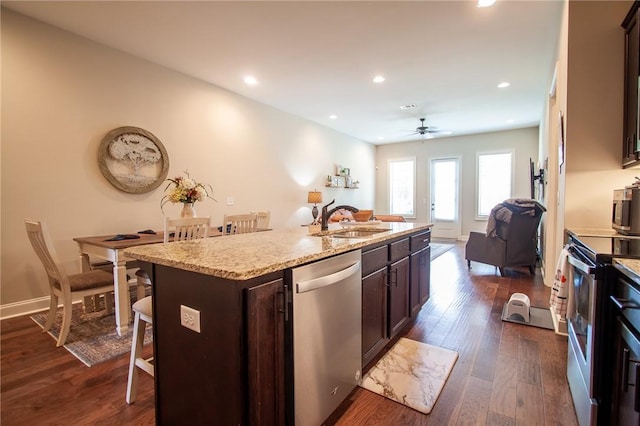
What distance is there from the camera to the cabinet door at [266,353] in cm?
109

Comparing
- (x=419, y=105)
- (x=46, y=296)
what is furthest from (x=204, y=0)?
(x=419, y=105)

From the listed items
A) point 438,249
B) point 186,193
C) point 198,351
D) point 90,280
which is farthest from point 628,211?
point 438,249

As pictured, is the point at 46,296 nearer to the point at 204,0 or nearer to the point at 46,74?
the point at 46,74

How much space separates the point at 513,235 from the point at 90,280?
5.07 m

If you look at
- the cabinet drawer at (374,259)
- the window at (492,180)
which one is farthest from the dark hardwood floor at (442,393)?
the window at (492,180)

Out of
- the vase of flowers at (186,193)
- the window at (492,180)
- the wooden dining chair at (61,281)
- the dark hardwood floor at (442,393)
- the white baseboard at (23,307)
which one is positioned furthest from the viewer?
the window at (492,180)

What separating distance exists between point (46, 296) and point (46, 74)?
2.27 metres

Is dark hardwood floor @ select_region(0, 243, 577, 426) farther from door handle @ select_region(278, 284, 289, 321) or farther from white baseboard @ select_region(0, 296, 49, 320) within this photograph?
door handle @ select_region(278, 284, 289, 321)

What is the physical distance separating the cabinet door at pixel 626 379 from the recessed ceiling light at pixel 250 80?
4.45 meters

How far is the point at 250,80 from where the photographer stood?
435 cm

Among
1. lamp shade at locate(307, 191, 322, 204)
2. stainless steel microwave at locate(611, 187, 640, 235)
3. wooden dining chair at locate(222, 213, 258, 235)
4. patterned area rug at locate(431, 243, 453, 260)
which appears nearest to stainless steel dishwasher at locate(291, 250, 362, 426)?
stainless steel microwave at locate(611, 187, 640, 235)

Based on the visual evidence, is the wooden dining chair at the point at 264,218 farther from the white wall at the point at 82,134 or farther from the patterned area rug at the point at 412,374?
the patterned area rug at the point at 412,374

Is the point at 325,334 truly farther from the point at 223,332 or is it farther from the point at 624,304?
the point at 624,304

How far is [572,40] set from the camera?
2229 millimetres
